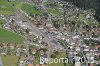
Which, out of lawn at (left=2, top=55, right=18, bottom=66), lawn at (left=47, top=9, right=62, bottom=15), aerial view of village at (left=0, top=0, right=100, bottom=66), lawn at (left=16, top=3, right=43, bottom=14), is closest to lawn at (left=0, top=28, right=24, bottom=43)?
aerial view of village at (left=0, top=0, right=100, bottom=66)

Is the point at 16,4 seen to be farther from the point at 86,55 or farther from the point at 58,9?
the point at 86,55

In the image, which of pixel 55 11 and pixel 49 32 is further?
pixel 55 11

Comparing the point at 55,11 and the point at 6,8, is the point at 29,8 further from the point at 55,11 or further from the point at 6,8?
the point at 55,11

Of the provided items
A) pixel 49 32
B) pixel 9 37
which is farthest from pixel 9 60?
pixel 49 32

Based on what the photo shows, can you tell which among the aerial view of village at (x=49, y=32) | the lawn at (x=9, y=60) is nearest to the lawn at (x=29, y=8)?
the aerial view of village at (x=49, y=32)

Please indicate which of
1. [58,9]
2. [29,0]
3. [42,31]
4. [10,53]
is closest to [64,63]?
[10,53]

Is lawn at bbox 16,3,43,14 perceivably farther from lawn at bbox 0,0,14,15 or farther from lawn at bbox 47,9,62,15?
lawn at bbox 47,9,62,15
